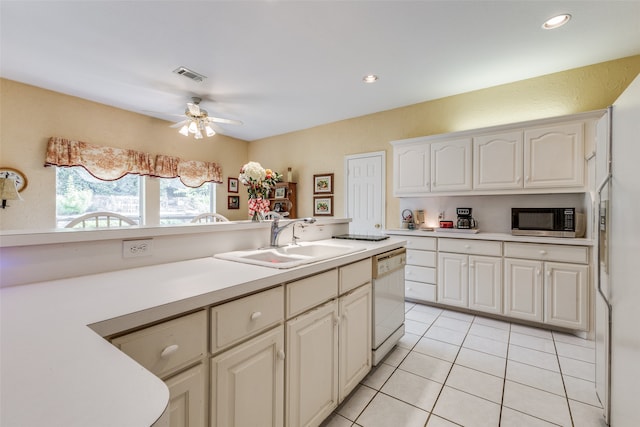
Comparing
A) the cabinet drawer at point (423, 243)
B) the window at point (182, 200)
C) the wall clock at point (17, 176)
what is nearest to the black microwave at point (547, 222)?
the cabinet drawer at point (423, 243)

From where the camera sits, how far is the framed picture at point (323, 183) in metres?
4.68

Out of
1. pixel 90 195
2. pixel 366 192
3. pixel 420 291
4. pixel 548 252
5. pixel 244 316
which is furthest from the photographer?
pixel 366 192

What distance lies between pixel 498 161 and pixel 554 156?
1.52ft

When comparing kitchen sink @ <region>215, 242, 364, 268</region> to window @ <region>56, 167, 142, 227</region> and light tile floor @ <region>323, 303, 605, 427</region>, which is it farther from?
window @ <region>56, 167, 142, 227</region>

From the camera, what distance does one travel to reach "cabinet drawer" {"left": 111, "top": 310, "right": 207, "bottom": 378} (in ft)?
2.60

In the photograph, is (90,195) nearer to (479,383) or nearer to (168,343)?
(168,343)

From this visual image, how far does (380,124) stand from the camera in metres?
4.12

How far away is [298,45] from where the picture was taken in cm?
247

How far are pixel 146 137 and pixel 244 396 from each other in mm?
4406

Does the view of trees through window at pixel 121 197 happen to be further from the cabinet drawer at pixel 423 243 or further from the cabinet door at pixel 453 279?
the cabinet door at pixel 453 279

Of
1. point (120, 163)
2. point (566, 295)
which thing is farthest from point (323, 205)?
point (566, 295)

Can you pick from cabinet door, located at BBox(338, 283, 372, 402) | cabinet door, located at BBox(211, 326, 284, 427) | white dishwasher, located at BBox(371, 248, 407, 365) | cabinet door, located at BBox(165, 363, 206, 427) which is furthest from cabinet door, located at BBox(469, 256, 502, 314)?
cabinet door, located at BBox(165, 363, 206, 427)

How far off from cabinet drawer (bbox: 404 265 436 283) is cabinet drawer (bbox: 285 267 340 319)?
206 cm

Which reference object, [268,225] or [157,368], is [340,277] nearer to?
[268,225]
